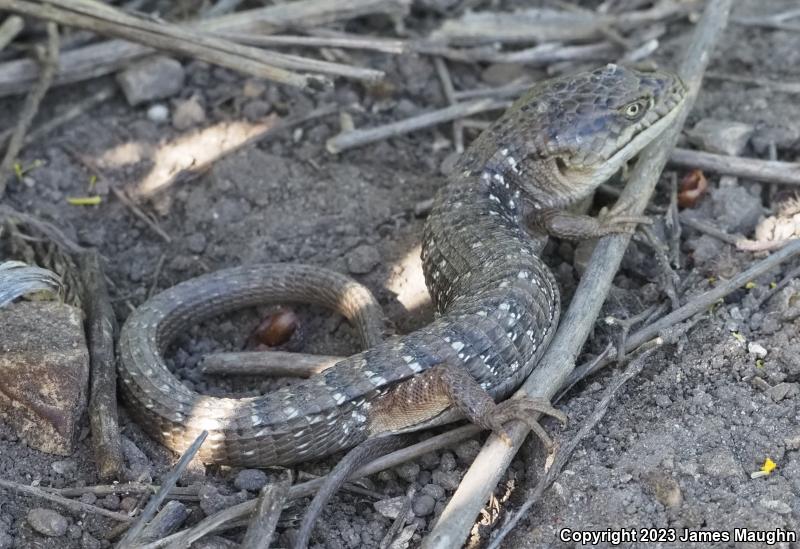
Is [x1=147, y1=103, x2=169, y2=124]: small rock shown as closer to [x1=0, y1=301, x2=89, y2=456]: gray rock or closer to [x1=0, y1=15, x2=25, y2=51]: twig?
[x1=0, y1=15, x2=25, y2=51]: twig

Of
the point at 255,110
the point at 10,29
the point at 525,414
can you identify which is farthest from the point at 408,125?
the point at 10,29

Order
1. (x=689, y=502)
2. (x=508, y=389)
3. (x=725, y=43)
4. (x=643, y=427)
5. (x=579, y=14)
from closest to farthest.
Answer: (x=689, y=502)
(x=643, y=427)
(x=508, y=389)
(x=725, y=43)
(x=579, y=14)

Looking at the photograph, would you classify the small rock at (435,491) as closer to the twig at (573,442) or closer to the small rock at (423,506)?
the small rock at (423,506)

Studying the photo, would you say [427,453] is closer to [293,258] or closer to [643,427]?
[643,427]

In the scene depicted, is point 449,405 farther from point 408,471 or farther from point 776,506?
point 776,506

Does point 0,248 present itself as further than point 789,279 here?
Yes

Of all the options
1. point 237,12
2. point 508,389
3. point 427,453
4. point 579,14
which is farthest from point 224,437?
point 579,14

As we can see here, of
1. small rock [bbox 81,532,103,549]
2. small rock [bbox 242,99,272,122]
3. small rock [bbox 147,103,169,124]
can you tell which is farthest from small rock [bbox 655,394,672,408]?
small rock [bbox 147,103,169,124]
